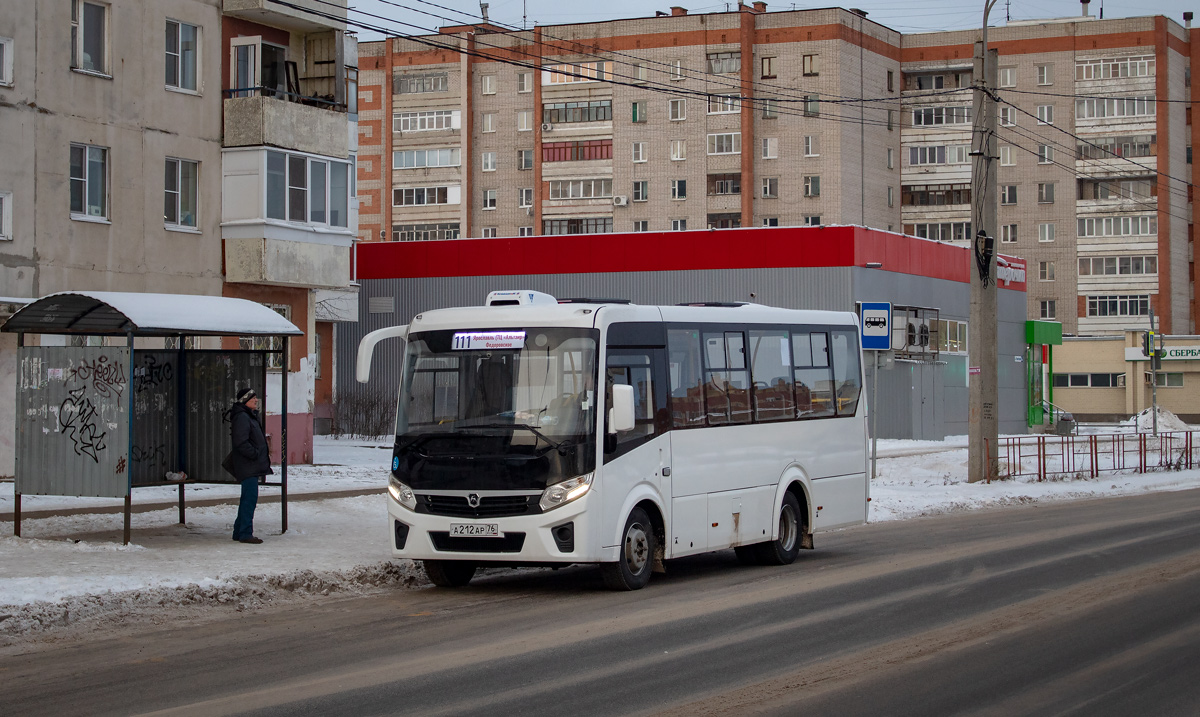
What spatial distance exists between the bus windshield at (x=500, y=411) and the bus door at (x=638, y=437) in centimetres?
27

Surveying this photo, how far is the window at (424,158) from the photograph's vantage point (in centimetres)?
8300

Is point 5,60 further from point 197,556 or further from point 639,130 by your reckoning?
point 639,130

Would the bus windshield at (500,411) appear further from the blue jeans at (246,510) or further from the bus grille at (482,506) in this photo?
the blue jeans at (246,510)

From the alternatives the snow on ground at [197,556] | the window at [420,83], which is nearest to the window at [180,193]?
the snow on ground at [197,556]

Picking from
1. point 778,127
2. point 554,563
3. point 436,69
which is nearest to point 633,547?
point 554,563

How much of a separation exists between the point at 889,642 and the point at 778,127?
69742 mm

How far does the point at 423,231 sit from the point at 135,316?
7078 centimetres

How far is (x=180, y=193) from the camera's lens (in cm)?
2814

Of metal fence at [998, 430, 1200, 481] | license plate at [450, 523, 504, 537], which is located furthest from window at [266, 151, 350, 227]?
license plate at [450, 523, 504, 537]

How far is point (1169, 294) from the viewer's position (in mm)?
83125

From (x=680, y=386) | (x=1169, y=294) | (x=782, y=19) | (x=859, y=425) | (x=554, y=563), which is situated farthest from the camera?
(x=1169, y=294)

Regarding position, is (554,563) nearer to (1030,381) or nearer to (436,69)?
(1030,381)

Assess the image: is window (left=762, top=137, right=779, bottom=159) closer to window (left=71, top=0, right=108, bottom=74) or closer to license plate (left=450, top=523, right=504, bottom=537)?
window (left=71, top=0, right=108, bottom=74)

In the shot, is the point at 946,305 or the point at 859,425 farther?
the point at 946,305
